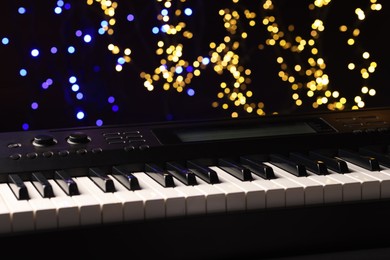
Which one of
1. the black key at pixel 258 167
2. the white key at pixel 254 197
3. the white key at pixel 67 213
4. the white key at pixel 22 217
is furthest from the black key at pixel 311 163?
the white key at pixel 22 217

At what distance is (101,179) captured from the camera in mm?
2035

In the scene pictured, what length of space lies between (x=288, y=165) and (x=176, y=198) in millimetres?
436

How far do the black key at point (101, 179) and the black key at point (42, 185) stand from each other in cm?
13

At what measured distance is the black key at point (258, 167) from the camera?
2.10 meters

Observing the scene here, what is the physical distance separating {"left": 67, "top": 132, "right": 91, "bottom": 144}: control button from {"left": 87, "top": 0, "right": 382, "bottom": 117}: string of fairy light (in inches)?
14.9

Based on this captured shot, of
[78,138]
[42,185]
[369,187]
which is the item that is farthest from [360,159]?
[42,185]

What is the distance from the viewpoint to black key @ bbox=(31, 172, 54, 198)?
1896 millimetres

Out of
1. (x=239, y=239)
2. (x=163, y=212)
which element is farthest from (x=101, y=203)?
(x=239, y=239)

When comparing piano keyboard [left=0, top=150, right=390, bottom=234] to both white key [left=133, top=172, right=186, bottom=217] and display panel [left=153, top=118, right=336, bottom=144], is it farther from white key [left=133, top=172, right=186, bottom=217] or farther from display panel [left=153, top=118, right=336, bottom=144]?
display panel [left=153, top=118, right=336, bottom=144]

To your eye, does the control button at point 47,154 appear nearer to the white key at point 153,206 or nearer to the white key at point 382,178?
the white key at point 153,206

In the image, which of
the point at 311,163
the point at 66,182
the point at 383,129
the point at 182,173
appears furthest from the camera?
the point at 383,129

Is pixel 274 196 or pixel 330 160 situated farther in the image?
pixel 330 160

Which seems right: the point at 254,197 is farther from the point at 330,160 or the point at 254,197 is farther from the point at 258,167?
the point at 330,160

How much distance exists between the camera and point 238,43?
8.91 ft
